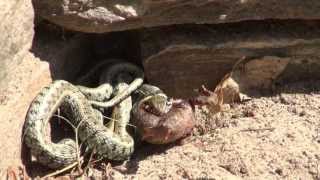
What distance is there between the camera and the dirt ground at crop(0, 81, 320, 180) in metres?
5.19

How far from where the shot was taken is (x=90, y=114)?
5.52 m

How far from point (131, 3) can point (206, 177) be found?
1.42 metres

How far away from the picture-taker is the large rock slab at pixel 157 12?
5391 millimetres

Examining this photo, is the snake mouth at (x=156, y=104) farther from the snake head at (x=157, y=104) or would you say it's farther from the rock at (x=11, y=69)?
the rock at (x=11, y=69)

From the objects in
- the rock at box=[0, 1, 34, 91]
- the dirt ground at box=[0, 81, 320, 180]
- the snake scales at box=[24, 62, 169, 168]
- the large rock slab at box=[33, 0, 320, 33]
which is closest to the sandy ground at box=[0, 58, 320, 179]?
the dirt ground at box=[0, 81, 320, 180]

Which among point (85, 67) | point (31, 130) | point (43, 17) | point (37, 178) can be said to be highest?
point (43, 17)

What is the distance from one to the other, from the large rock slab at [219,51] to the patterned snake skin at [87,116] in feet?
0.88

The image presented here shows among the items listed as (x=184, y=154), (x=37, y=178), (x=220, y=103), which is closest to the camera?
(x=37, y=178)

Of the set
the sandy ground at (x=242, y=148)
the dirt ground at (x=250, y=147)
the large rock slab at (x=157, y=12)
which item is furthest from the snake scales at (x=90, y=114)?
the large rock slab at (x=157, y=12)

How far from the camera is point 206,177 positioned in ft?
16.9

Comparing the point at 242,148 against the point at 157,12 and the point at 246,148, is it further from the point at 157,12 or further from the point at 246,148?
the point at 157,12

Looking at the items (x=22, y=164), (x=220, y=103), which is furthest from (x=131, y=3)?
(x=22, y=164)

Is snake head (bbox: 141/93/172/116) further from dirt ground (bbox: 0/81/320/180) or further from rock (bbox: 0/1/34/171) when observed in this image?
rock (bbox: 0/1/34/171)

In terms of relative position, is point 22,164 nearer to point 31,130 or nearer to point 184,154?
point 31,130
